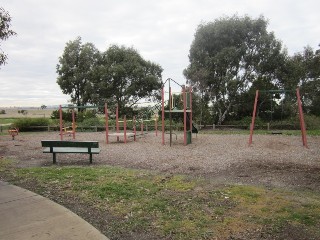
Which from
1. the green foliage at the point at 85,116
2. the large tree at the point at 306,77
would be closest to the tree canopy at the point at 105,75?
the green foliage at the point at 85,116

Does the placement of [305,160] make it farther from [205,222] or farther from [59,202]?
[59,202]

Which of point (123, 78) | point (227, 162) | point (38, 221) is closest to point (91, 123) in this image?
point (123, 78)

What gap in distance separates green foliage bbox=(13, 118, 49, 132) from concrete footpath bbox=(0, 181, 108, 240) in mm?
19892

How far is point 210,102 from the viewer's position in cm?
2661

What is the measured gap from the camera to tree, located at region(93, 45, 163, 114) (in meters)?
29.5

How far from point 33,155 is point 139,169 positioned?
4.92 meters

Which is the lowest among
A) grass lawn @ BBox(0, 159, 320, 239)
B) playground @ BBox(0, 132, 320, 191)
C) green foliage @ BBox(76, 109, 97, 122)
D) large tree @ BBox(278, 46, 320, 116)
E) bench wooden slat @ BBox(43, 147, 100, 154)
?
grass lawn @ BBox(0, 159, 320, 239)

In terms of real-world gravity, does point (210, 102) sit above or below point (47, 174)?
above

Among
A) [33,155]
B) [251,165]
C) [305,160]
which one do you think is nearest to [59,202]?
[251,165]

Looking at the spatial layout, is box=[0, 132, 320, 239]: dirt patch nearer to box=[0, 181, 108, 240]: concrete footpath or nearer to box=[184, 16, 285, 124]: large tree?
box=[0, 181, 108, 240]: concrete footpath

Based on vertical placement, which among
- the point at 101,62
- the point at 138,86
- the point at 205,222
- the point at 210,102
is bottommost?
the point at 205,222

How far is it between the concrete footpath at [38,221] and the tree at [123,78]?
24462mm

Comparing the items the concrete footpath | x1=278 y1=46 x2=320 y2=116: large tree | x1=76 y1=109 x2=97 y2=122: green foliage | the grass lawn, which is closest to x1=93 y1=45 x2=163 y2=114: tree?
x1=76 y1=109 x2=97 y2=122: green foliage

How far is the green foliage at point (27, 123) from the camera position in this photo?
2375cm
